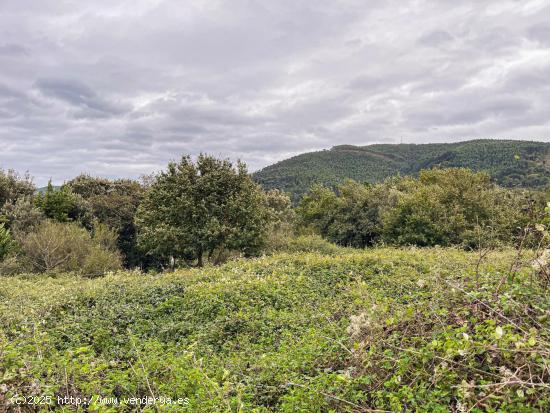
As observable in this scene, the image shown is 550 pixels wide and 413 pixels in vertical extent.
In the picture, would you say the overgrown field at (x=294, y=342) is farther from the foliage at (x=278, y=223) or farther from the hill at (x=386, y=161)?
the hill at (x=386, y=161)

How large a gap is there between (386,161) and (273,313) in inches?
6653

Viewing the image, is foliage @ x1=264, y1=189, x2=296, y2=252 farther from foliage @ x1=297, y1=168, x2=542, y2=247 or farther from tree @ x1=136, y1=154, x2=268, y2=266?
foliage @ x1=297, y1=168, x2=542, y2=247

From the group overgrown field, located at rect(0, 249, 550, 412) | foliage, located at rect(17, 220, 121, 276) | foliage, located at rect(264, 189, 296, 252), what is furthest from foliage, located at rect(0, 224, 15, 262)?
foliage, located at rect(264, 189, 296, 252)

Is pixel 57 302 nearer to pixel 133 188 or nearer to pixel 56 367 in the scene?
pixel 56 367

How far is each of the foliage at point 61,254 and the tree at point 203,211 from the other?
2976 millimetres

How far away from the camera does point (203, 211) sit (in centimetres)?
2472

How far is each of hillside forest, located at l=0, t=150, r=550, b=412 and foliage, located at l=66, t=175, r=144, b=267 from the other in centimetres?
639

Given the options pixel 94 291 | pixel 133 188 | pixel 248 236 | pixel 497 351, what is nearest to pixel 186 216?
pixel 248 236

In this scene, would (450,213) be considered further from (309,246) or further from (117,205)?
(117,205)

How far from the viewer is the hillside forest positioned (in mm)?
3562

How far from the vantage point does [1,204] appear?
32375 mm

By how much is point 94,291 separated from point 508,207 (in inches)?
1155


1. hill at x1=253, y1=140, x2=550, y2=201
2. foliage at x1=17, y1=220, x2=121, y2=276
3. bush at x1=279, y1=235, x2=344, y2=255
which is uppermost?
hill at x1=253, y1=140, x2=550, y2=201

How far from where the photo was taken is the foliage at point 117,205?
3616cm
